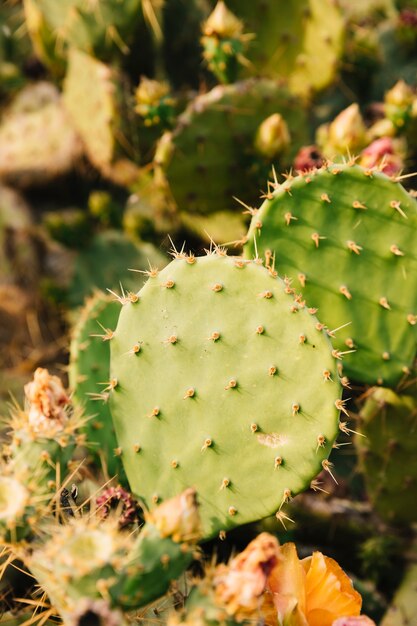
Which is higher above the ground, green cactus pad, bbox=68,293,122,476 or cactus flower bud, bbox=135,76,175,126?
cactus flower bud, bbox=135,76,175,126

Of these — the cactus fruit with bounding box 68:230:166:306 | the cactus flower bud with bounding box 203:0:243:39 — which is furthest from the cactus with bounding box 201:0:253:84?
the cactus fruit with bounding box 68:230:166:306

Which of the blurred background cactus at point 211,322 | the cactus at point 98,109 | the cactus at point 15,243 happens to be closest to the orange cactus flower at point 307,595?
the blurred background cactus at point 211,322

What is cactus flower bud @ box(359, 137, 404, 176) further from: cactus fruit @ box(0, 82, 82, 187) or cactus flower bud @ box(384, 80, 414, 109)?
cactus fruit @ box(0, 82, 82, 187)

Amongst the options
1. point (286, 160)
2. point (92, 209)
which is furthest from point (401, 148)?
point (92, 209)

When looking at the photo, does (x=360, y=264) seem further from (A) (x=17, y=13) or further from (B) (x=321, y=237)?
(A) (x=17, y=13)

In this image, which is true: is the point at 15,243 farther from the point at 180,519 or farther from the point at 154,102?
the point at 180,519

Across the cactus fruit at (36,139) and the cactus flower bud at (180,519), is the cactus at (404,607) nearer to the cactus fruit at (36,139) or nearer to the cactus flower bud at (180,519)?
the cactus flower bud at (180,519)
